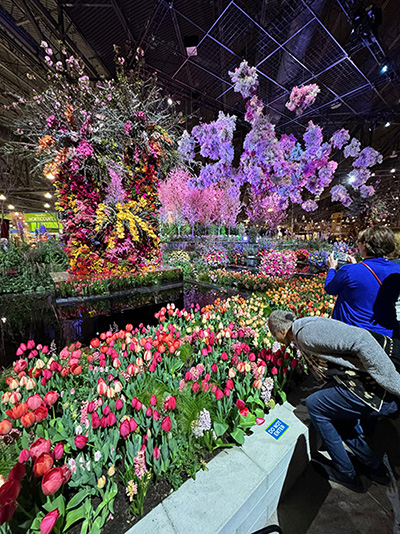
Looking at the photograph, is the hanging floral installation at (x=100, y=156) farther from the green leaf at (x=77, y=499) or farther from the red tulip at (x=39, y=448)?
the green leaf at (x=77, y=499)

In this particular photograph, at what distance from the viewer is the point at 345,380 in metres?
1.30

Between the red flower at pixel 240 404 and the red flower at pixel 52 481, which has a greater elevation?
the red flower at pixel 52 481

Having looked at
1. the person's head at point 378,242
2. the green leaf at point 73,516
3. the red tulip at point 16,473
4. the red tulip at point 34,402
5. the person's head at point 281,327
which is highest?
the person's head at point 378,242

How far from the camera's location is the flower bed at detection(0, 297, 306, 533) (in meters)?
1.03

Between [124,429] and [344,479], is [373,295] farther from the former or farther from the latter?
[124,429]

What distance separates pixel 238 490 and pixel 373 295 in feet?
4.65

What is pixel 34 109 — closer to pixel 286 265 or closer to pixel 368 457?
pixel 286 265

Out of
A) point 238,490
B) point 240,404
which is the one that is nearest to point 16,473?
point 238,490

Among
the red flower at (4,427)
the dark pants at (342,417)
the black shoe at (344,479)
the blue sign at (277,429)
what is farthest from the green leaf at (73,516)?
the black shoe at (344,479)

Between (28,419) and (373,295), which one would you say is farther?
(373,295)

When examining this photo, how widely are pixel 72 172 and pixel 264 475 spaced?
7.71 meters

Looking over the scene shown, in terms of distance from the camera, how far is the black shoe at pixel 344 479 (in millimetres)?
1494

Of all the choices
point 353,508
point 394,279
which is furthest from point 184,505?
point 394,279

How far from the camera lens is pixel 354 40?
6.30 m
